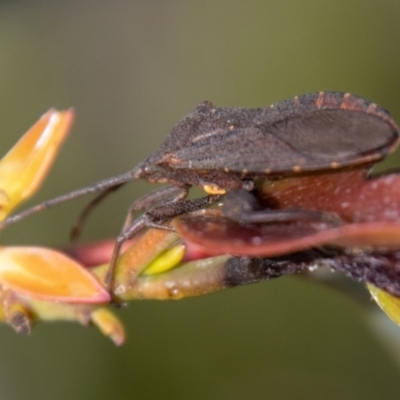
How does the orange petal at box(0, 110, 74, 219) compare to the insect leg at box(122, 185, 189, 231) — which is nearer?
the orange petal at box(0, 110, 74, 219)

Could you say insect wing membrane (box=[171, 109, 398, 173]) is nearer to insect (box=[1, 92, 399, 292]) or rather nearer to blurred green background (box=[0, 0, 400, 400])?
insect (box=[1, 92, 399, 292])

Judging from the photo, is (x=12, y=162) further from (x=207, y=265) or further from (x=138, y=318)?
(x=138, y=318)

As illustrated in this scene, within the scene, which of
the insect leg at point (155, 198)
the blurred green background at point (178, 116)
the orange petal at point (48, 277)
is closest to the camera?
the orange petal at point (48, 277)

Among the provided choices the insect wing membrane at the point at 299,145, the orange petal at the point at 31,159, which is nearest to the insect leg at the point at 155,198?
the insect wing membrane at the point at 299,145

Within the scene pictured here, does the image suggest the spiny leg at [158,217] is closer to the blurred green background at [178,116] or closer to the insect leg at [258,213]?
the insect leg at [258,213]

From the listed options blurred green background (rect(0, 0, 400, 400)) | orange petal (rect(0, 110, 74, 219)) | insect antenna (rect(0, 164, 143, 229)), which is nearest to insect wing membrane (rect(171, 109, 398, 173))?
insect antenna (rect(0, 164, 143, 229))

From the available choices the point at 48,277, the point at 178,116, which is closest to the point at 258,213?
the point at 48,277

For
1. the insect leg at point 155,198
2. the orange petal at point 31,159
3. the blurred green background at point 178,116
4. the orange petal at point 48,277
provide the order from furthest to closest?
1. the blurred green background at point 178,116
2. the insect leg at point 155,198
3. the orange petal at point 31,159
4. the orange petal at point 48,277
